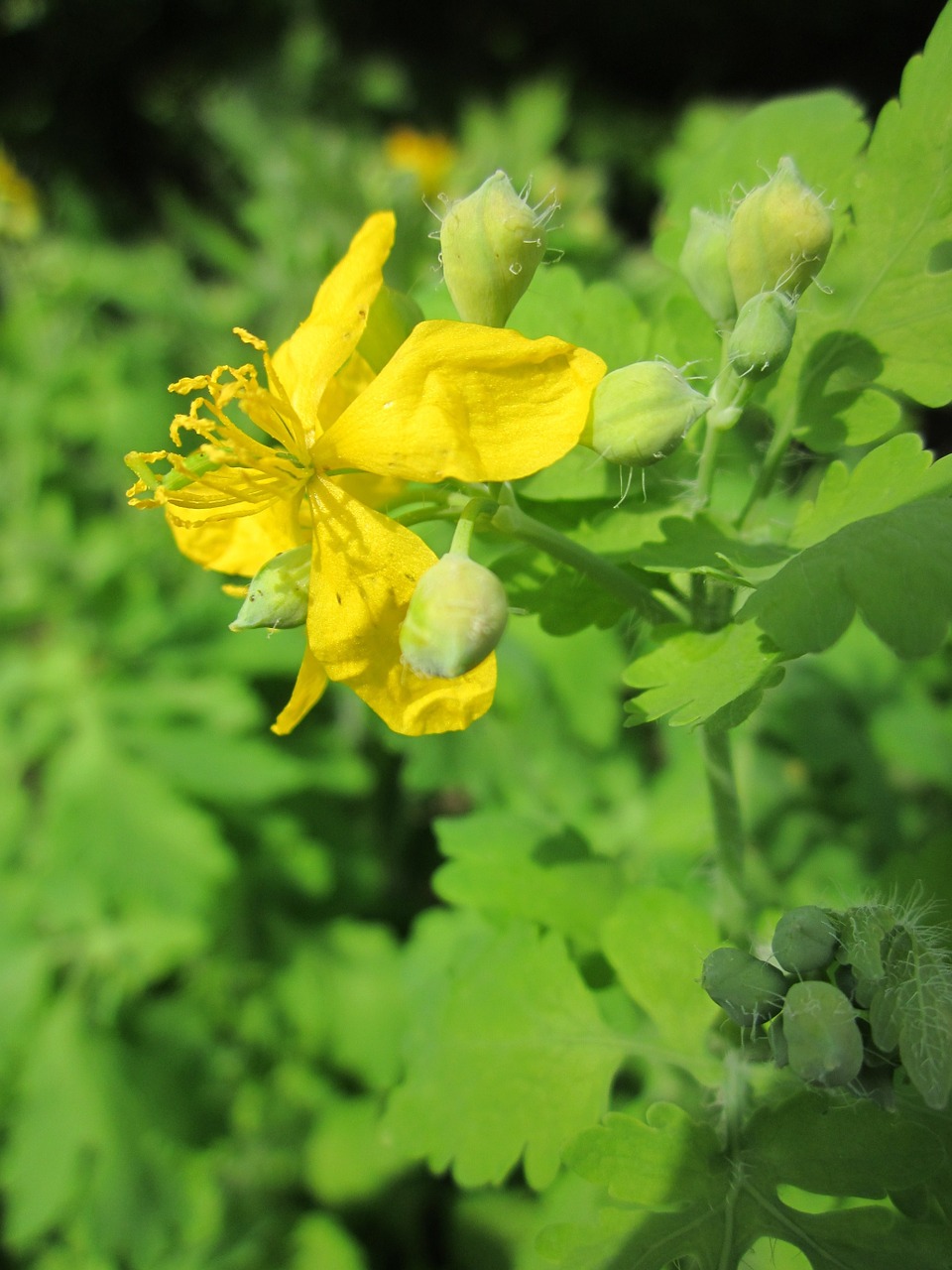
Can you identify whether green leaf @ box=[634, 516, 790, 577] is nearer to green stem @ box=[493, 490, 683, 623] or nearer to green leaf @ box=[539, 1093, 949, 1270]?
green stem @ box=[493, 490, 683, 623]

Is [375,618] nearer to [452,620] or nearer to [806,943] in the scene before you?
[452,620]

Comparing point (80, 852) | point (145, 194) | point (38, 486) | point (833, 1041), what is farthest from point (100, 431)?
point (145, 194)

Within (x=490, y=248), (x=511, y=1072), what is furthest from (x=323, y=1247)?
(x=490, y=248)

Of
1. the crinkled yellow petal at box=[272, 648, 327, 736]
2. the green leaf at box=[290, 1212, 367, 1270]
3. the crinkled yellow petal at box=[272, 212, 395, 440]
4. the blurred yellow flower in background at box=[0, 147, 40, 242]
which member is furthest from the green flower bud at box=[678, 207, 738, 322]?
the blurred yellow flower in background at box=[0, 147, 40, 242]

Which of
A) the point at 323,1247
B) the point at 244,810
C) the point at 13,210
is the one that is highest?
the point at 13,210

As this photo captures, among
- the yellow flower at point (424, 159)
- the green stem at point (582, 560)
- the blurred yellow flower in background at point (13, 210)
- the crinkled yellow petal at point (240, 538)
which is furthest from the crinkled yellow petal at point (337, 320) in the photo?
the blurred yellow flower in background at point (13, 210)
